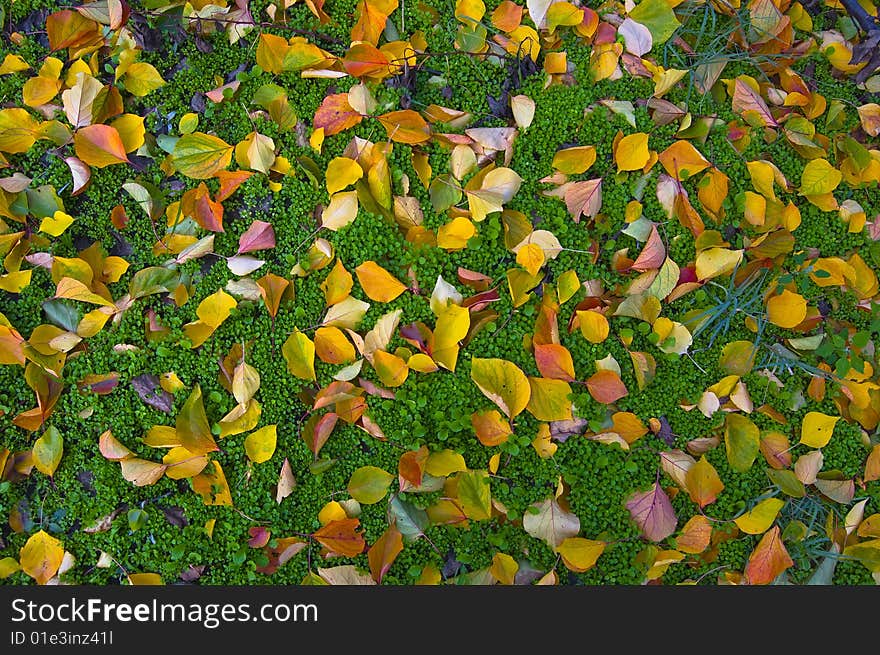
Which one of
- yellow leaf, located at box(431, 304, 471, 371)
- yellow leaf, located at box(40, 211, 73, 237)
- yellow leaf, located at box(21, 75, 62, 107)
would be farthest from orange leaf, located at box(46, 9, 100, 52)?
yellow leaf, located at box(431, 304, 471, 371)

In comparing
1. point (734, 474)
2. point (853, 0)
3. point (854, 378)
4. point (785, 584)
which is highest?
point (853, 0)

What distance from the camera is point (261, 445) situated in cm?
194

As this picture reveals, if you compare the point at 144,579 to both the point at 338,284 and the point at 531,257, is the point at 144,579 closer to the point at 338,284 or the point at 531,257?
the point at 338,284

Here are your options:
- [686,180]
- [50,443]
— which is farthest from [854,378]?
[50,443]

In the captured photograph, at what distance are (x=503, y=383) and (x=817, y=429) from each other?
0.98m

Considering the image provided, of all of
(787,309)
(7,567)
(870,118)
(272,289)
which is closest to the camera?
(7,567)

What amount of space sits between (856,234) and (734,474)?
35.0 inches

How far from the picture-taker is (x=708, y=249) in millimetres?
2082

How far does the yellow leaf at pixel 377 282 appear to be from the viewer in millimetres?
1989

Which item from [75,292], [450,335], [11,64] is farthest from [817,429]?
[11,64]

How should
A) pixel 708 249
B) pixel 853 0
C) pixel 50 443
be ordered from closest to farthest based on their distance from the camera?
pixel 50 443
pixel 708 249
pixel 853 0

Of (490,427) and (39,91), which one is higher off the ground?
(39,91)

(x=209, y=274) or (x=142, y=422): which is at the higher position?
(x=209, y=274)

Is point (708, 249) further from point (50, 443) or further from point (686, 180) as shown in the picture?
point (50, 443)
